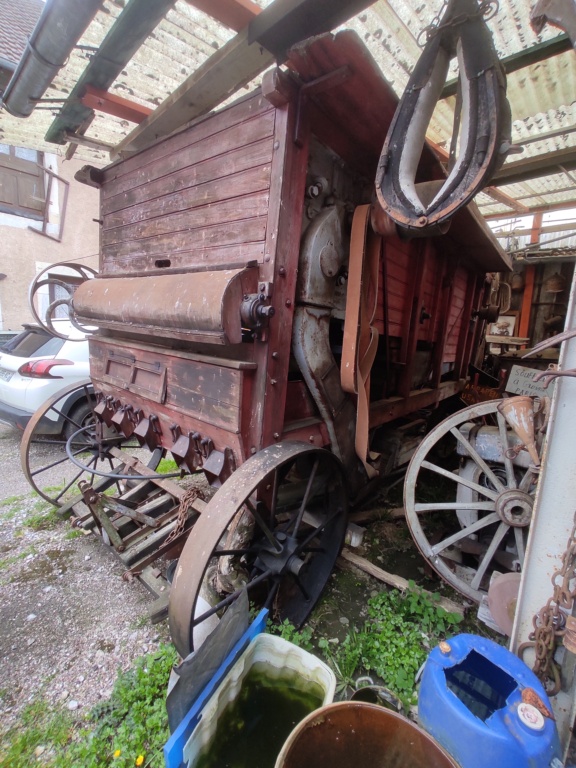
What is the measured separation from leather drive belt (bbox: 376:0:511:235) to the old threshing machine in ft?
1.26

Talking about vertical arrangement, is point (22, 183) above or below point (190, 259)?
above

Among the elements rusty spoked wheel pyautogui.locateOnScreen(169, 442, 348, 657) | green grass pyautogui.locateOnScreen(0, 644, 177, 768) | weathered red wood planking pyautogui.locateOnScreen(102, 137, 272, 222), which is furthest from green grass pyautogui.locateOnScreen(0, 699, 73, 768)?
weathered red wood planking pyautogui.locateOnScreen(102, 137, 272, 222)

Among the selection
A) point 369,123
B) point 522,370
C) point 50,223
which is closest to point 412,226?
point 369,123

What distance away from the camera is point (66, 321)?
5816mm

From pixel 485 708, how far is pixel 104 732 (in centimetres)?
188

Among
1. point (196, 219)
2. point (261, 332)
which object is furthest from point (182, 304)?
point (196, 219)

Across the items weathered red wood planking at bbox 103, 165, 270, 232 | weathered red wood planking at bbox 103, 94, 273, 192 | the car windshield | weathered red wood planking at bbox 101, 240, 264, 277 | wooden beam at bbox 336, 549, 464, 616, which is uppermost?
weathered red wood planking at bbox 103, 94, 273, 192

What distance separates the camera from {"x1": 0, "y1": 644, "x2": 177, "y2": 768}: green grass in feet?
5.53

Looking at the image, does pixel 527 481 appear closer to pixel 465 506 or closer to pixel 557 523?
pixel 465 506

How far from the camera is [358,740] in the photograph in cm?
134

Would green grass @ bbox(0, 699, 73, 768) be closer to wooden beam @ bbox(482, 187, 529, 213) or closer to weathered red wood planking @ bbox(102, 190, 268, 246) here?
weathered red wood planking @ bbox(102, 190, 268, 246)

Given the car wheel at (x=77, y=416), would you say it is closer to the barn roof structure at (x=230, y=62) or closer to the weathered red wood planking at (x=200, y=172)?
the weathered red wood planking at (x=200, y=172)

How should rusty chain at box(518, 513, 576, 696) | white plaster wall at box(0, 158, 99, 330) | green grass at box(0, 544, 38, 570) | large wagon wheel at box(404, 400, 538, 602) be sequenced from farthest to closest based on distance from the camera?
white plaster wall at box(0, 158, 99, 330), green grass at box(0, 544, 38, 570), large wagon wheel at box(404, 400, 538, 602), rusty chain at box(518, 513, 576, 696)

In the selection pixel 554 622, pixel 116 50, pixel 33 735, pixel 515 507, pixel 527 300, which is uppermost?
pixel 116 50
